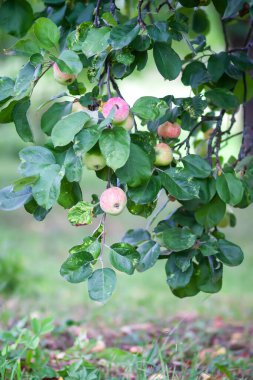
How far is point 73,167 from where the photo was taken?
3.82 feet

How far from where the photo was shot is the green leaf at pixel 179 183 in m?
1.27

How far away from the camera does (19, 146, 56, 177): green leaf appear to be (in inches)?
45.7

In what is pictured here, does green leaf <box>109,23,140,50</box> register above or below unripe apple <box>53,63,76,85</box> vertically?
above

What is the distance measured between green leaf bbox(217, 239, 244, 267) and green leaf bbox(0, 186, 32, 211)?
56 cm

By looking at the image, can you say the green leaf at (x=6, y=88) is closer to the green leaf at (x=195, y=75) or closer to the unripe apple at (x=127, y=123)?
the unripe apple at (x=127, y=123)

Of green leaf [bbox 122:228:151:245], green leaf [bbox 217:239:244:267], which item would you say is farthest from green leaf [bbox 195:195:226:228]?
green leaf [bbox 122:228:151:245]

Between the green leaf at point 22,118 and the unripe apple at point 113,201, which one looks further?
the green leaf at point 22,118

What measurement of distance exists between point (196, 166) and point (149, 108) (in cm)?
27

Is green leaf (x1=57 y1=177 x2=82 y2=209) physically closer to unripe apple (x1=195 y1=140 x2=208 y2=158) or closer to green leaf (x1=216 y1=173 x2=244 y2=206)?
green leaf (x1=216 y1=173 x2=244 y2=206)

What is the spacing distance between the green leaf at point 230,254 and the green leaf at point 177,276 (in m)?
0.10

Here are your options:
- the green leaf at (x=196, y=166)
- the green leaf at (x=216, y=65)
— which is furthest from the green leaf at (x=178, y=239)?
the green leaf at (x=216, y=65)

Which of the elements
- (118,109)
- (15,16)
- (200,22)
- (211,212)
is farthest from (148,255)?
(200,22)

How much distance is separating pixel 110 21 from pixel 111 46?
64mm

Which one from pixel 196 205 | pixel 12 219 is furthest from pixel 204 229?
pixel 12 219
